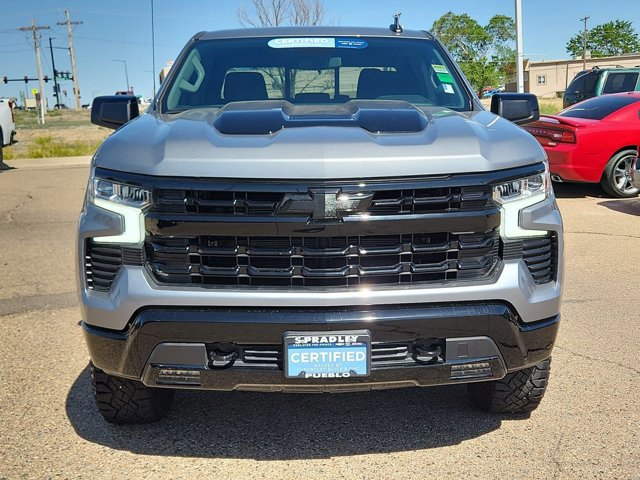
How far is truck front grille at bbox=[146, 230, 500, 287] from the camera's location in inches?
110

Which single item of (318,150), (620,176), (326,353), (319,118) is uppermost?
(319,118)

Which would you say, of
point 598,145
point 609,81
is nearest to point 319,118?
point 598,145

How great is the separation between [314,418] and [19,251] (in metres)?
5.39

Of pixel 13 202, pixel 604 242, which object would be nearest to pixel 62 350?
pixel 604 242

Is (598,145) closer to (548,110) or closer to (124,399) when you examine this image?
(124,399)

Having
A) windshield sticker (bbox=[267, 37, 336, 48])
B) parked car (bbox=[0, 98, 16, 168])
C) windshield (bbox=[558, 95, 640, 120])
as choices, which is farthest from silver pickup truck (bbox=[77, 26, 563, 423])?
parked car (bbox=[0, 98, 16, 168])

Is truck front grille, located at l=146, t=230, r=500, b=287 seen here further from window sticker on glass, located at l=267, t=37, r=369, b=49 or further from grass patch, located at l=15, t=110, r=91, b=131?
grass patch, located at l=15, t=110, r=91, b=131

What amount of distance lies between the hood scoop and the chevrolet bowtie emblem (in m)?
0.37

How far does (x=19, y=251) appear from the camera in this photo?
7.85 metres

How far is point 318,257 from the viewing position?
2.79 metres

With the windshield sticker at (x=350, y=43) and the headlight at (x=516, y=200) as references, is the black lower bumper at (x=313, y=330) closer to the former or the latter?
the headlight at (x=516, y=200)

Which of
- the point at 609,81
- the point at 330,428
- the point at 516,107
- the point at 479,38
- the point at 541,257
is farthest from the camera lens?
the point at 479,38

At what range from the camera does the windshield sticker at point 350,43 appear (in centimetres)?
442

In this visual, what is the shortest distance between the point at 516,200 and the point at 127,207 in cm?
155
